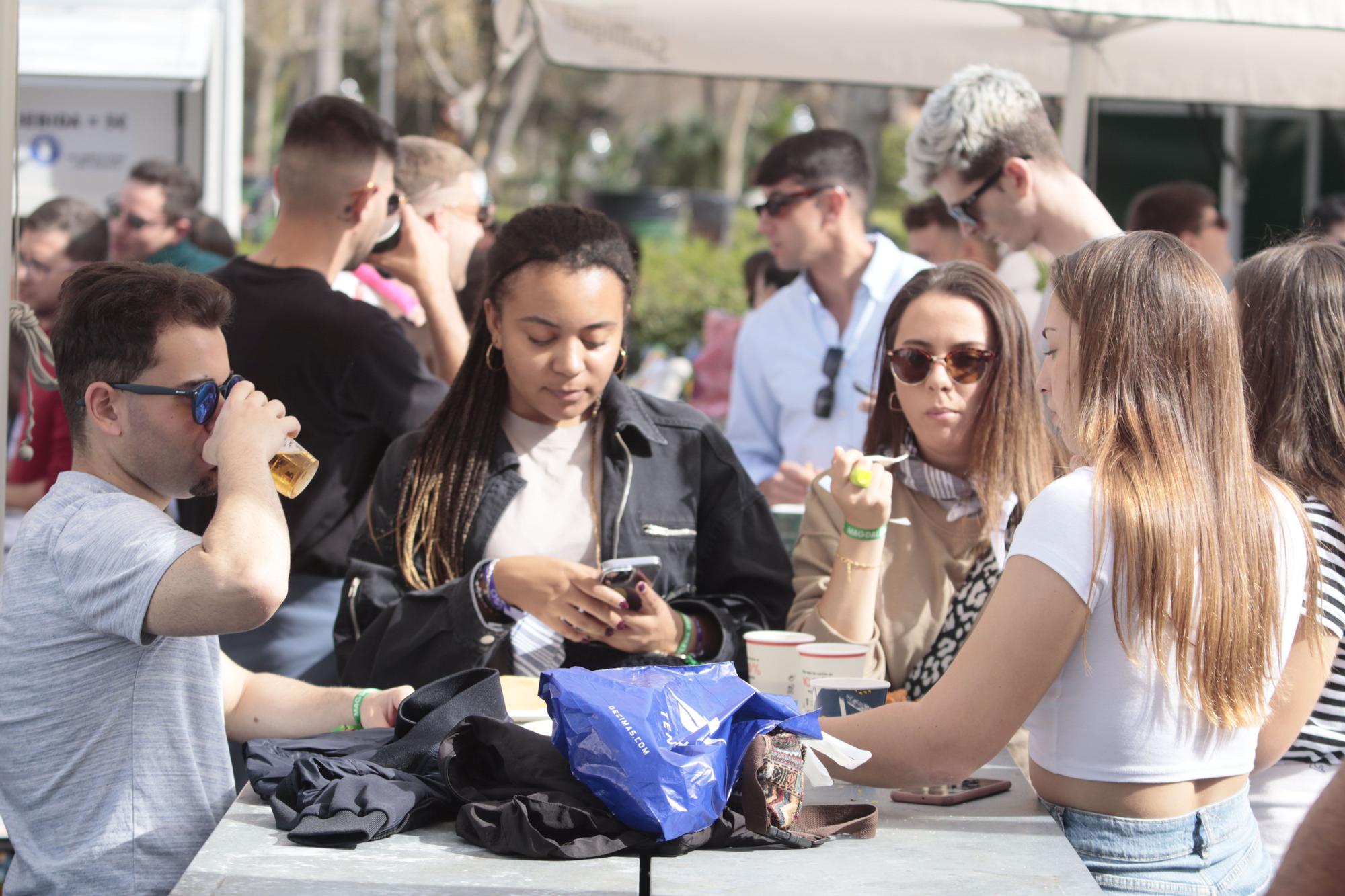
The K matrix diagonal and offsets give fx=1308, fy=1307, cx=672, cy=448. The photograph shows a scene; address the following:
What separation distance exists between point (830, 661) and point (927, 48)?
427 cm

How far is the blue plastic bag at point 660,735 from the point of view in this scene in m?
1.83

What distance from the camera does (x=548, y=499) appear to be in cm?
290

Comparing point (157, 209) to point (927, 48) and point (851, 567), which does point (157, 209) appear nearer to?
point (927, 48)

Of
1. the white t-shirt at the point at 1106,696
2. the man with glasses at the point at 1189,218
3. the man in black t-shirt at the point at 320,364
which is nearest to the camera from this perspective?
the white t-shirt at the point at 1106,696

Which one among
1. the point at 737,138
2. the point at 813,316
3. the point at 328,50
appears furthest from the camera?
the point at 737,138

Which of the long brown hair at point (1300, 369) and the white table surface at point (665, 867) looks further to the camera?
the long brown hair at point (1300, 369)

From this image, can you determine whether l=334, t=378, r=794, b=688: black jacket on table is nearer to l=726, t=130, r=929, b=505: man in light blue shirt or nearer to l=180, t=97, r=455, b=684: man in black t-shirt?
l=180, t=97, r=455, b=684: man in black t-shirt

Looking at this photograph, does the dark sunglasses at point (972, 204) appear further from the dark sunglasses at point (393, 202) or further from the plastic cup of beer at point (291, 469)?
the plastic cup of beer at point (291, 469)

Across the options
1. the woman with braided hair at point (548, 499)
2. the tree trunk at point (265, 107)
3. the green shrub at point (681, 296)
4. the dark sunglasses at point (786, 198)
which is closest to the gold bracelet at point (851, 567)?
the woman with braided hair at point (548, 499)

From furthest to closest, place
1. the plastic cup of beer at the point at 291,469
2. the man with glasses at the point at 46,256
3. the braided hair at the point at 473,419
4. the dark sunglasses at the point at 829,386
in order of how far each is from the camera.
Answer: the man with glasses at the point at 46,256, the dark sunglasses at the point at 829,386, the braided hair at the point at 473,419, the plastic cup of beer at the point at 291,469

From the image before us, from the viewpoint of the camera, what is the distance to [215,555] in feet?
6.35

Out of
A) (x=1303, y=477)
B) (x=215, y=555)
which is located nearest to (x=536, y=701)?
(x=215, y=555)

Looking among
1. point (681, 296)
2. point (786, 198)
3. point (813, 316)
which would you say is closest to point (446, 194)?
point (786, 198)

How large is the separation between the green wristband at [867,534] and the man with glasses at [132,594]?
1.13 meters
